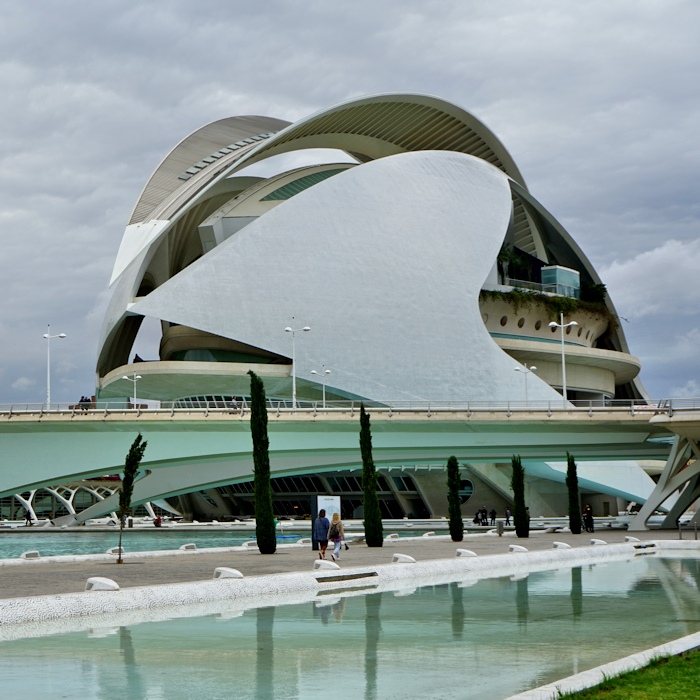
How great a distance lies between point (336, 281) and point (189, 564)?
35.0 meters

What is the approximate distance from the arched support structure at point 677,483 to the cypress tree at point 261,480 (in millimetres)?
16053

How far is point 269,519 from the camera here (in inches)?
1006

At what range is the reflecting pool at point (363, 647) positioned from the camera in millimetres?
8008

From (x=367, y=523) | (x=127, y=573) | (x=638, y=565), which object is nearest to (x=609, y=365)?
(x=367, y=523)

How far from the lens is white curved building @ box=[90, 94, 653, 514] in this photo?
5366cm

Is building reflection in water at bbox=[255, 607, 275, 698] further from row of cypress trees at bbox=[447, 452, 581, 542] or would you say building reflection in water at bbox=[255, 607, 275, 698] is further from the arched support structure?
the arched support structure

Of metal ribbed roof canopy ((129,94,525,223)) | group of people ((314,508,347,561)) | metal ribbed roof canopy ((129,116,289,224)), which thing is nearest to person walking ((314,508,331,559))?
group of people ((314,508,347,561))

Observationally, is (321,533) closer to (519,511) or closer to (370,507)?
(370,507)

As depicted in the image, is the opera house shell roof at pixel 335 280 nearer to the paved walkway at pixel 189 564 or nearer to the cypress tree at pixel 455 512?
the cypress tree at pixel 455 512

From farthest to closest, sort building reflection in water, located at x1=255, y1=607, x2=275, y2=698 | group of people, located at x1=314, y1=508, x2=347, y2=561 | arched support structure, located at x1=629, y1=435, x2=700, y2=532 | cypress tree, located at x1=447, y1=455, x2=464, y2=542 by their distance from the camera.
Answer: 1. arched support structure, located at x1=629, y1=435, x2=700, y2=532
2. cypress tree, located at x1=447, y1=455, x2=464, y2=542
3. group of people, located at x1=314, y1=508, x2=347, y2=561
4. building reflection in water, located at x1=255, y1=607, x2=275, y2=698

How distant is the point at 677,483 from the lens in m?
36.9

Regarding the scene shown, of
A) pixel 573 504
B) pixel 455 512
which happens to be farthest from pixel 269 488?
pixel 573 504

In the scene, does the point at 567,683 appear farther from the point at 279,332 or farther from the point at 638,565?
the point at 279,332

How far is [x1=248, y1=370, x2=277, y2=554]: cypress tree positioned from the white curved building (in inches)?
858
